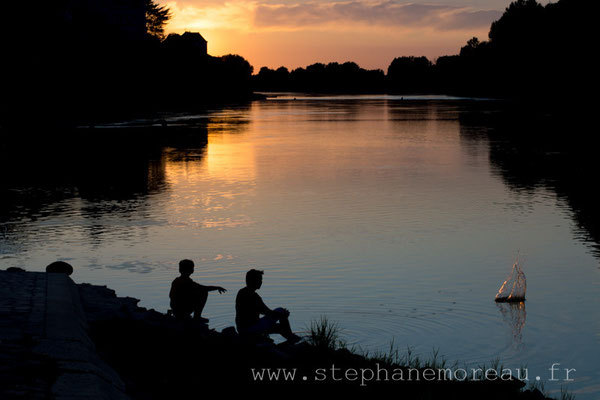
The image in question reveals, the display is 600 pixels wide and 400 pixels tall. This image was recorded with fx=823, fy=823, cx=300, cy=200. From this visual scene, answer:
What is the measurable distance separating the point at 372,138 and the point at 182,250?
42718 mm

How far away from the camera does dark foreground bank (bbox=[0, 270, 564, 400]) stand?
26.0 feet

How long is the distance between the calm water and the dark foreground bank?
6.01 ft

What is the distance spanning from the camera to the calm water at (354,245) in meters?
13.5

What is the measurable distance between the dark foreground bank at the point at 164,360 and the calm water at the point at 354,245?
6.01 feet

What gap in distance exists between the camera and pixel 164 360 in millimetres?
9773

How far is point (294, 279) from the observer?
1658cm

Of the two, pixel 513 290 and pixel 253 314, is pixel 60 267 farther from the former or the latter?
pixel 513 290

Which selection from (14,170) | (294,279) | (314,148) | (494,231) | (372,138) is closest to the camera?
(294,279)

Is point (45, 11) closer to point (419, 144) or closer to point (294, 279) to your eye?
point (419, 144)

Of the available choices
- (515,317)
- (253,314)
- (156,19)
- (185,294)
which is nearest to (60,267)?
(185,294)

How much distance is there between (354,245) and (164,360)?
10.4m

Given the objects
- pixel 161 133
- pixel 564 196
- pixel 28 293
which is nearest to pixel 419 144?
pixel 161 133

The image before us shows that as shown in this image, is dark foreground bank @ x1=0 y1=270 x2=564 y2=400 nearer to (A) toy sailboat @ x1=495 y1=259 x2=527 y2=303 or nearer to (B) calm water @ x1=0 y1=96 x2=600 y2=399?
(B) calm water @ x1=0 y1=96 x2=600 y2=399

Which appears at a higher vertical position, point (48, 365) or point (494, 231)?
point (48, 365)
